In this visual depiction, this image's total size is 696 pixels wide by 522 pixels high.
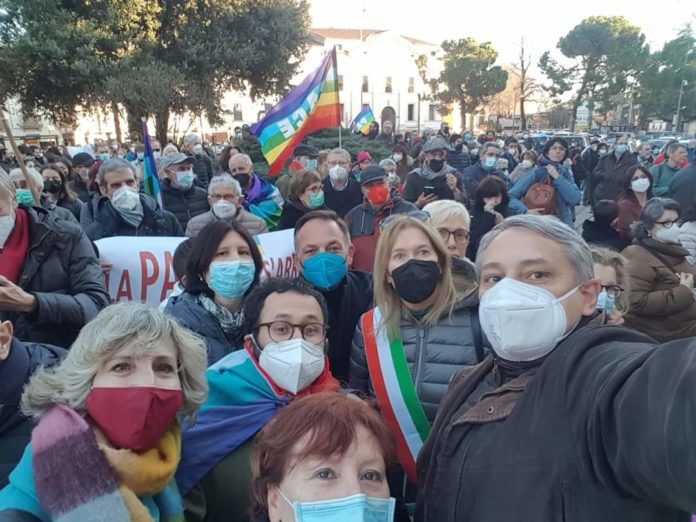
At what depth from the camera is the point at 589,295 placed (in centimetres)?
156

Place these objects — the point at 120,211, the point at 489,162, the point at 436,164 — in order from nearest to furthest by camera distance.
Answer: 1. the point at 120,211
2. the point at 436,164
3. the point at 489,162

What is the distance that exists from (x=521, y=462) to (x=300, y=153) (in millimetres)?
7686

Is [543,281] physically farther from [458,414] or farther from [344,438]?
[344,438]

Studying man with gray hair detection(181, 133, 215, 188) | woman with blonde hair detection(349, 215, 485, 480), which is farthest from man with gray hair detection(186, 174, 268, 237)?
man with gray hair detection(181, 133, 215, 188)

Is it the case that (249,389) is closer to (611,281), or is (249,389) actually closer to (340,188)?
(611,281)

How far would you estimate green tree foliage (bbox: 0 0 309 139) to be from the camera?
16.0 m

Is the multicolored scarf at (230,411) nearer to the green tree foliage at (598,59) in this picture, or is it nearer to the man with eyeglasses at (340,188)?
the man with eyeglasses at (340,188)

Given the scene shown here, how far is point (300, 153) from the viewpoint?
8516mm

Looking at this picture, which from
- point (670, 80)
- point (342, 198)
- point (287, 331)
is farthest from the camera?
point (670, 80)

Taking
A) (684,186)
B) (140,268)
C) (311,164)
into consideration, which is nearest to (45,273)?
(140,268)

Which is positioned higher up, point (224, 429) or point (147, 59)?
point (147, 59)

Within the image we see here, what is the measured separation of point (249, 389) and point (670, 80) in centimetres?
5826

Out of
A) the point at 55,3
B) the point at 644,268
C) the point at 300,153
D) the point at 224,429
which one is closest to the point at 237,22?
the point at 55,3

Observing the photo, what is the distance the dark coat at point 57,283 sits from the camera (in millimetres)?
2633
